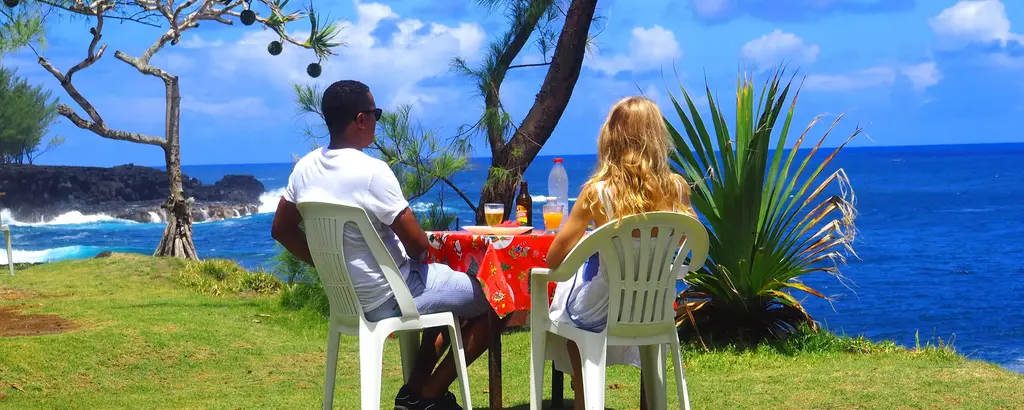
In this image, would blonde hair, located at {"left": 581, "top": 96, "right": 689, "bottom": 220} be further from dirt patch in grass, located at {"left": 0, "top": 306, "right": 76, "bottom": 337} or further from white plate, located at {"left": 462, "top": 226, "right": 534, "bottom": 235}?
dirt patch in grass, located at {"left": 0, "top": 306, "right": 76, "bottom": 337}

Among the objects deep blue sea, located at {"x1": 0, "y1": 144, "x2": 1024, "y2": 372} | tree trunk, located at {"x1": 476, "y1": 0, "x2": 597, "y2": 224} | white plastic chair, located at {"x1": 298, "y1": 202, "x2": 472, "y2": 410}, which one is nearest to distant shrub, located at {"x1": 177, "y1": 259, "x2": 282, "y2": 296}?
deep blue sea, located at {"x1": 0, "y1": 144, "x2": 1024, "y2": 372}

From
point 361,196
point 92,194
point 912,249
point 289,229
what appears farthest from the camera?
point 92,194

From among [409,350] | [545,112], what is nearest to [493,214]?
[409,350]

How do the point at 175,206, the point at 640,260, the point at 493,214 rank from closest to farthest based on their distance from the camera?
the point at 640,260
the point at 493,214
the point at 175,206

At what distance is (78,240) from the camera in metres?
40.6

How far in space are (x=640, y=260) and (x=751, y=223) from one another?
8.62 feet

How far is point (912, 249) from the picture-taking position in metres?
31.0

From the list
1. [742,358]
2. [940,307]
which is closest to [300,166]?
[742,358]

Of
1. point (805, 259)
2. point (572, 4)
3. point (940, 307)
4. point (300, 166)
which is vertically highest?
point (572, 4)

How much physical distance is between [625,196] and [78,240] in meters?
41.0

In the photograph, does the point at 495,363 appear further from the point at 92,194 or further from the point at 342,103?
the point at 92,194

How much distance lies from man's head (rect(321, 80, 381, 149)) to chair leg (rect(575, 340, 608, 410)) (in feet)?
3.32

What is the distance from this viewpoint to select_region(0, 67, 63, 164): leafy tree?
34062 mm

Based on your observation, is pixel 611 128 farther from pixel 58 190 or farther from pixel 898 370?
pixel 58 190
